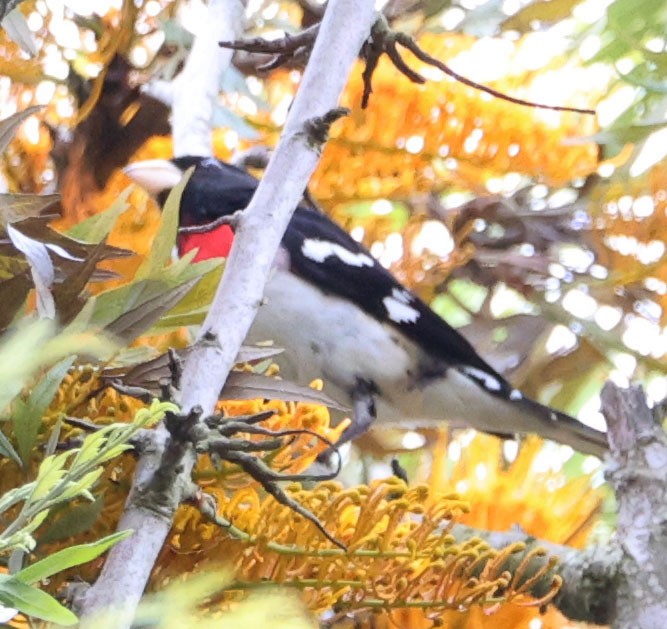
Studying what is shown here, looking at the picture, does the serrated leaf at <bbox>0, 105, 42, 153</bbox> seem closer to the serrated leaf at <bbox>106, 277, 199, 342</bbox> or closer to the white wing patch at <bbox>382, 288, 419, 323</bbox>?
the serrated leaf at <bbox>106, 277, 199, 342</bbox>

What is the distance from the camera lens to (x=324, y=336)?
1.96 feet

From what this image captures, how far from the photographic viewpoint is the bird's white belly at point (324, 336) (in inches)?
23.0

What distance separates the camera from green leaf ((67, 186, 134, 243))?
250mm

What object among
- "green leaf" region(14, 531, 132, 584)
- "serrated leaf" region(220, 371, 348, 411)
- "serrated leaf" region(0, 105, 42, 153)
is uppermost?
"serrated leaf" region(0, 105, 42, 153)

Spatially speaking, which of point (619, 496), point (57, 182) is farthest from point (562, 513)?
point (57, 182)

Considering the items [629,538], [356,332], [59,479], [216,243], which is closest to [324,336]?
[356,332]

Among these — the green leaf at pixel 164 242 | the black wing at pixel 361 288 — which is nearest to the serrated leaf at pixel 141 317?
the green leaf at pixel 164 242

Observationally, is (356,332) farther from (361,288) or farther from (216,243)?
(216,243)

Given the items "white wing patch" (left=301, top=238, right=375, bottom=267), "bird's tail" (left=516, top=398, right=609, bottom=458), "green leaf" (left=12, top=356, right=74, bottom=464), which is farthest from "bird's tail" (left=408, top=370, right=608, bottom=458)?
"green leaf" (left=12, top=356, right=74, bottom=464)

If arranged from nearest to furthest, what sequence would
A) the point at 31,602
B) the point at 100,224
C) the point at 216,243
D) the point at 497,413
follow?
the point at 31,602 < the point at 100,224 < the point at 216,243 < the point at 497,413

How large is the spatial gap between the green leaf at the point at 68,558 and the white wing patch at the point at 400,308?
17.2 inches

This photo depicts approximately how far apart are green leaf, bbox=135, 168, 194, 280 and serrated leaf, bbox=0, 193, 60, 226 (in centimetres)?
3

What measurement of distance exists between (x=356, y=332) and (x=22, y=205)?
0.38m

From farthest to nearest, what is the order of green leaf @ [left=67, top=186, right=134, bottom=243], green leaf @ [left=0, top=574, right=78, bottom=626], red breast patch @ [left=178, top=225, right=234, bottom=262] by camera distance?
red breast patch @ [left=178, top=225, right=234, bottom=262] < green leaf @ [left=67, top=186, right=134, bottom=243] < green leaf @ [left=0, top=574, right=78, bottom=626]
